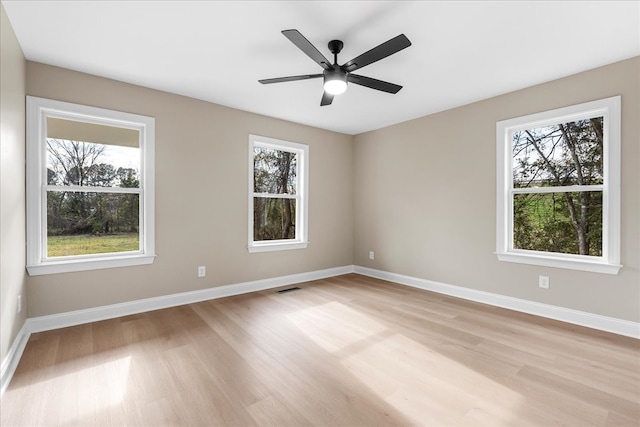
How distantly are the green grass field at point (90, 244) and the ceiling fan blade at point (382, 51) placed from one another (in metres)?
3.00

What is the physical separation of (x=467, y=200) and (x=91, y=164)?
4.52m

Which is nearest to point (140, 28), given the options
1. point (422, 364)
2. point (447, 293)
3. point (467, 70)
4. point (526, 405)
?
Result: point (467, 70)

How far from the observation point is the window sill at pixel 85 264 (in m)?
2.84

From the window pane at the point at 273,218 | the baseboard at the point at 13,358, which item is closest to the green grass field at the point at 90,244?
the baseboard at the point at 13,358

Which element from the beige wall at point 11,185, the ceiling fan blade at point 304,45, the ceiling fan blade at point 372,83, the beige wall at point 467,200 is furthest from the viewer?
the beige wall at point 467,200

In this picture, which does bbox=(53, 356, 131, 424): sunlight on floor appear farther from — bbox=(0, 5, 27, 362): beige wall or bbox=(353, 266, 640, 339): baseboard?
bbox=(353, 266, 640, 339): baseboard

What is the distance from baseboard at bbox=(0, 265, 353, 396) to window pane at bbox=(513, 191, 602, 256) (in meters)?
3.22

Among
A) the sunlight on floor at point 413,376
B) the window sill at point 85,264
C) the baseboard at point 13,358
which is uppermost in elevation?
the window sill at point 85,264

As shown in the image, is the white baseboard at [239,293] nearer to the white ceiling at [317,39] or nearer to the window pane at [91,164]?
the window pane at [91,164]

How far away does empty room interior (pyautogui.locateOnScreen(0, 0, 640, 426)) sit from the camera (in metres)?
2.01

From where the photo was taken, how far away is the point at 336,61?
8.17 feet

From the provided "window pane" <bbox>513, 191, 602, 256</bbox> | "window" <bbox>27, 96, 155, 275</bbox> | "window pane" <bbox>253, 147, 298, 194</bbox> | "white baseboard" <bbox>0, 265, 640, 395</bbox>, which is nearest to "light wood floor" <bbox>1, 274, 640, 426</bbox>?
"white baseboard" <bbox>0, 265, 640, 395</bbox>

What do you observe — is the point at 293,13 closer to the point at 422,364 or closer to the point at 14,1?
the point at 14,1

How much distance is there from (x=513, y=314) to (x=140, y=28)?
458 centimetres
